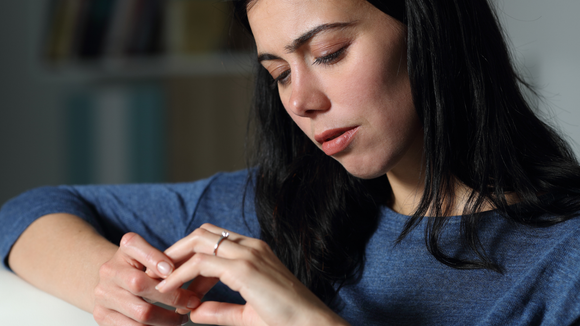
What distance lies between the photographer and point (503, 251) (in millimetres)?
790

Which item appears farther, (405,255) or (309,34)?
(405,255)

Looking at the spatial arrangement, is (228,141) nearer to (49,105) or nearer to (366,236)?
(49,105)

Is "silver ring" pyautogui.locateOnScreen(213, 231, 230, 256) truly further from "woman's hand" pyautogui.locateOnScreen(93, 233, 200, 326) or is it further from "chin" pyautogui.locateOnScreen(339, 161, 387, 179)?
"chin" pyautogui.locateOnScreen(339, 161, 387, 179)

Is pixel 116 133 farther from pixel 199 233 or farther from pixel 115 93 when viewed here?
pixel 199 233

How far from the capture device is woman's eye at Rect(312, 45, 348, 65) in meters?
0.71

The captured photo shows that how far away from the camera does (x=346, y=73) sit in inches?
27.9

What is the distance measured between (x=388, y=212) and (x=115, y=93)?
186 centimetres

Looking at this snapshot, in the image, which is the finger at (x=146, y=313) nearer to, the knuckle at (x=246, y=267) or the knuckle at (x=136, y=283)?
the knuckle at (x=136, y=283)

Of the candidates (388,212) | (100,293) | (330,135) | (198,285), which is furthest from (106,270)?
(388,212)

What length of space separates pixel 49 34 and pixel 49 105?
0.35 meters

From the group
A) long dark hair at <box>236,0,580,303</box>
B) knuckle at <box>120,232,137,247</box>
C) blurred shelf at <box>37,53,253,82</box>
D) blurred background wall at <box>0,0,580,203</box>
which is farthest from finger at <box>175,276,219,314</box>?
blurred shelf at <box>37,53,253,82</box>

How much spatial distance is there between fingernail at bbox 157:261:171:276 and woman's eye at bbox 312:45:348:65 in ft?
1.14

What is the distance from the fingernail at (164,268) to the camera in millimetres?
678

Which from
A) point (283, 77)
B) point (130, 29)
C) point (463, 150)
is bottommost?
point (463, 150)
